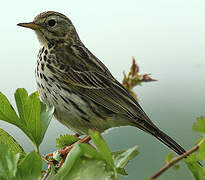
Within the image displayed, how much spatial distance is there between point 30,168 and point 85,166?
0.23 m

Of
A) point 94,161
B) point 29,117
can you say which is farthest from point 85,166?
point 29,117

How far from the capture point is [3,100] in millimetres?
1731

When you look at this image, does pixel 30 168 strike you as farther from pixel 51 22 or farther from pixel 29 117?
pixel 51 22

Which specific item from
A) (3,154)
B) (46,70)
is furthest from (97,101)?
(3,154)

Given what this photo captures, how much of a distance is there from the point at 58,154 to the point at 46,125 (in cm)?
48

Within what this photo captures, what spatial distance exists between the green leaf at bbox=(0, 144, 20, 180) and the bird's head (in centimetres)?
323

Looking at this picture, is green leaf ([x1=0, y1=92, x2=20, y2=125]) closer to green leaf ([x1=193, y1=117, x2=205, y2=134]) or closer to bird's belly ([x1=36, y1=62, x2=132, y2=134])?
green leaf ([x1=193, y1=117, x2=205, y2=134])

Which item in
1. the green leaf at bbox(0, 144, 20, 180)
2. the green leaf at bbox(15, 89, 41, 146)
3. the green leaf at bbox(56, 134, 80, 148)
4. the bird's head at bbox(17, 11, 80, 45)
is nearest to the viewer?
the green leaf at bbox(0, 144, 20, 180)

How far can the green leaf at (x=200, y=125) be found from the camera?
1009 millimetres

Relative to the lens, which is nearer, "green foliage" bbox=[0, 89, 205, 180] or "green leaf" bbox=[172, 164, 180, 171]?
"green leaf" bbox=[172, 164, 180, 171]

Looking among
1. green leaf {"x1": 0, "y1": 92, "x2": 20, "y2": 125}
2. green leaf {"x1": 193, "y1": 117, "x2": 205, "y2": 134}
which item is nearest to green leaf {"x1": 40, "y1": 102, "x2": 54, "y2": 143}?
green leaf {"x1": 0, "y1": 92, "x2": 20, "y2": 125}

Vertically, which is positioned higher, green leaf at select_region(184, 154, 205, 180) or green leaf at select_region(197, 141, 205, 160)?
green leaf at select_region(197, 141, 205, 160)

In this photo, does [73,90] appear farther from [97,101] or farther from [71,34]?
[71,34]

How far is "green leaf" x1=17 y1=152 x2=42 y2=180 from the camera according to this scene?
1.33 metres
